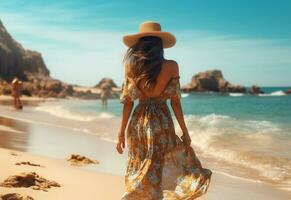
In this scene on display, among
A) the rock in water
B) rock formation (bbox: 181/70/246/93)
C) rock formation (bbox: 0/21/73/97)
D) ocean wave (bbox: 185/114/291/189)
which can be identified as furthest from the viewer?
rock formation (bbox: 181/70/246/93)

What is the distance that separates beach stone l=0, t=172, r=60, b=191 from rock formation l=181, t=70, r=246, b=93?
110941mm

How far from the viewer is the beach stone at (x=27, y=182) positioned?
215 inches

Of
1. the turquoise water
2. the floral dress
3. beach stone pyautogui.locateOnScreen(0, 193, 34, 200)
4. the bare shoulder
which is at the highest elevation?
the bare shoulder

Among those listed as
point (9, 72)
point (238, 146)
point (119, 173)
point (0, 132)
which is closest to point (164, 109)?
point (119, 173)

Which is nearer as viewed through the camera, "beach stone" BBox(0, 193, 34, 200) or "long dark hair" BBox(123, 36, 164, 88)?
"long dark hair" BBox(123, 36, 164, 88)

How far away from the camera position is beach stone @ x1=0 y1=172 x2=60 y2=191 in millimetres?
5459

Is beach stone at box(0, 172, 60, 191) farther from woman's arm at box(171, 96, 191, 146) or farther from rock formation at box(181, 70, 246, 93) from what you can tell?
rock formation at box(181, 70, 246, 93)

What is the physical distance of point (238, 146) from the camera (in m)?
12.1

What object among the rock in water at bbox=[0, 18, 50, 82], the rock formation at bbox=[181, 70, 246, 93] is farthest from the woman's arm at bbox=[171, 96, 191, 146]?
the rock formation at bbox=[181, 70, 246, 93]

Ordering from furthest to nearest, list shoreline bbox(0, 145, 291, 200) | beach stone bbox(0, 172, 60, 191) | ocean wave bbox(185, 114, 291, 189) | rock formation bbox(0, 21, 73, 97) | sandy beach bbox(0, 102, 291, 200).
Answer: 1. rock formation bbox(0, 21, 73, 97)
2. ocean wave bbox(185, 114, 291, 189)
3. sandy beach bbox(0, 102, 291, 200)
4. shoreline bbox(0, 145, 291, 200)
5. beach stone bbox(0, 172, 60, 191)

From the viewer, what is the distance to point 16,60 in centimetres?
7275

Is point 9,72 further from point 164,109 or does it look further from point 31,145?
point 164,109

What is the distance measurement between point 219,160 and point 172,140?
19.6 ft

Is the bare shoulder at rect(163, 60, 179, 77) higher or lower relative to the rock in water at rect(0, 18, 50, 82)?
lower
